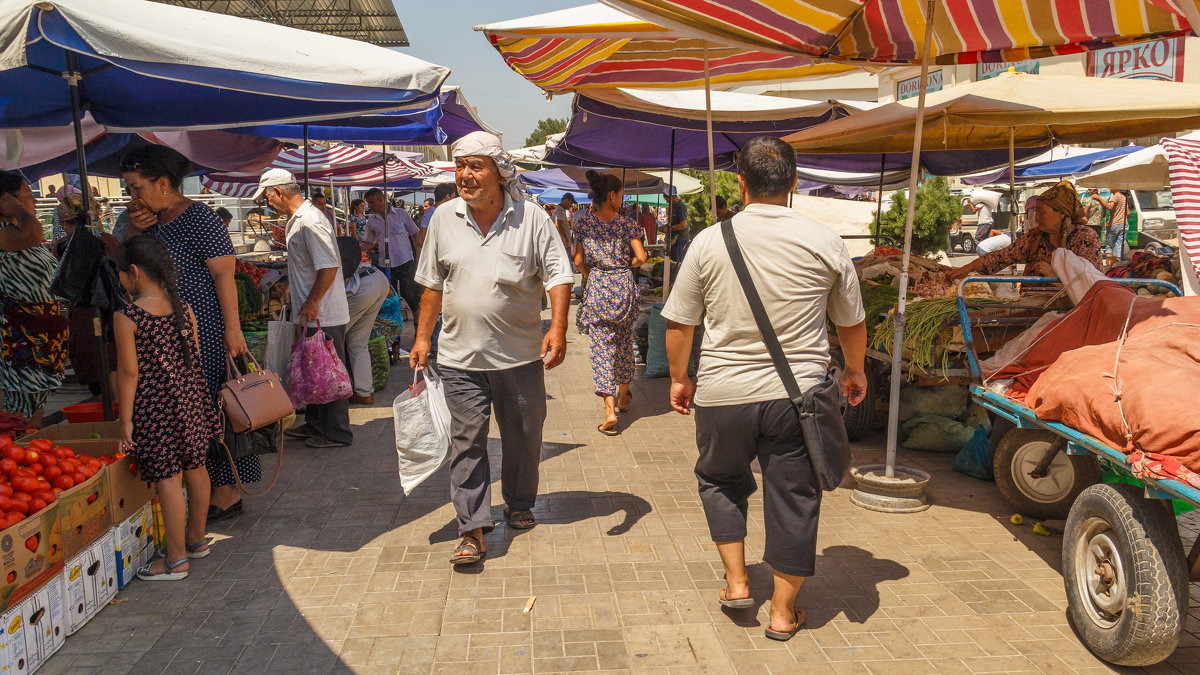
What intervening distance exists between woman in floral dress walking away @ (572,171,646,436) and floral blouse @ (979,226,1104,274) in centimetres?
260

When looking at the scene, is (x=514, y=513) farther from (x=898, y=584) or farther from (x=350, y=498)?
(x=898, y=584)

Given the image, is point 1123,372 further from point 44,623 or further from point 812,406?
point 44,623

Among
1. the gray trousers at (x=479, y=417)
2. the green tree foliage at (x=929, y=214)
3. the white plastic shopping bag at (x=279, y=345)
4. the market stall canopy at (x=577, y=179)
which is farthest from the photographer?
the green tree foliage at (x=929, y=214)

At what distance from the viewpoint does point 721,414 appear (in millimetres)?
3314

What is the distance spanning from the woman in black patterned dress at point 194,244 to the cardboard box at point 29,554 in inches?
46.8

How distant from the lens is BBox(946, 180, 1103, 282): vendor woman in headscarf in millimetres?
5504

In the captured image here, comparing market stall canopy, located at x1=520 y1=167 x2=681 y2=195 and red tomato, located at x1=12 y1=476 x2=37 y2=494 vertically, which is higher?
market stall canopy, located at x1=520 y1=167 x2=681 y2=195

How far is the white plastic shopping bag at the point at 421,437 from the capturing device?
4242mm

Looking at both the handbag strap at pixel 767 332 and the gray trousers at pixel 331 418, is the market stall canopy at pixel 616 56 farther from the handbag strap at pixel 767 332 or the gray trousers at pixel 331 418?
the gray trousers at pixel 331 418

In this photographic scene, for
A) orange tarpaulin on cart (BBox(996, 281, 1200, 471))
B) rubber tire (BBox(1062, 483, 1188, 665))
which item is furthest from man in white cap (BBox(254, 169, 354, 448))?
rubber tire (BBox(1062, 483, 1188, 665))

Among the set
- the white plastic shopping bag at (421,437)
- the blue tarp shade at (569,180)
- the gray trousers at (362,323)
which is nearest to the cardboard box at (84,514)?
the white plastic shopping bag at (421,437)

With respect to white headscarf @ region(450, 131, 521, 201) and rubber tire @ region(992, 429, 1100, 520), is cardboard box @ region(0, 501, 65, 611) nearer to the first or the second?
white headscarf @ region(450, 131, 521, 201)

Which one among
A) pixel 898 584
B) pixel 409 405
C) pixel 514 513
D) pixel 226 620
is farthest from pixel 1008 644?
pixel 226 620

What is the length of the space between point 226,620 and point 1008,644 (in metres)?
3.27
